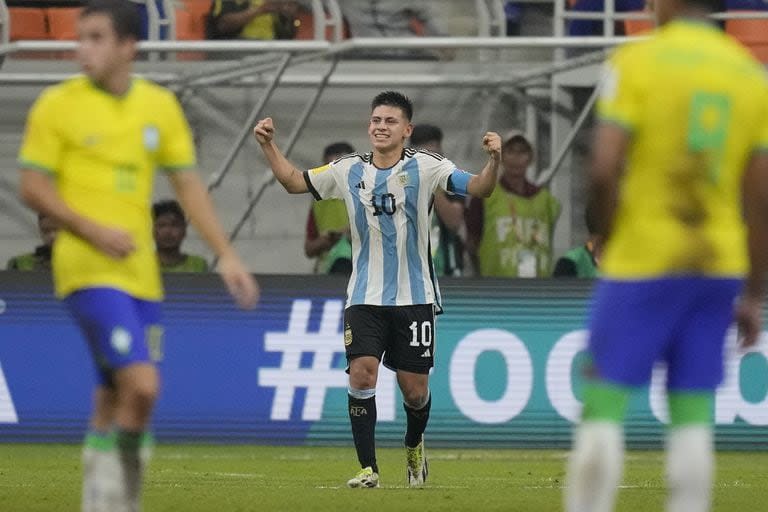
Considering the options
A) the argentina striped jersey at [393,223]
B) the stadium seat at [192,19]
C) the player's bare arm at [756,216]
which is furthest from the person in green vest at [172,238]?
the player's bare arm at [756,216]

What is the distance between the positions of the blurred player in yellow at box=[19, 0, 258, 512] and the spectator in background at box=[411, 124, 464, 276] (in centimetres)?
799

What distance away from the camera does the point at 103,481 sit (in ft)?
22.7

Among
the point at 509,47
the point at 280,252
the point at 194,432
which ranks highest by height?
the point at 509,47

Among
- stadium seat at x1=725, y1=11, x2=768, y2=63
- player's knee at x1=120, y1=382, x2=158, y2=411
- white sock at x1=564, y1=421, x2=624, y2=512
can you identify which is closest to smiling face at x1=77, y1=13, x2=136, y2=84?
player's knee at x1=120, y1=382, x2=158, y2=411

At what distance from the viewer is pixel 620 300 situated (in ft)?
19.6

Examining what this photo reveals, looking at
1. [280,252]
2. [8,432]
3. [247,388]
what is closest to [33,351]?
[8,432]

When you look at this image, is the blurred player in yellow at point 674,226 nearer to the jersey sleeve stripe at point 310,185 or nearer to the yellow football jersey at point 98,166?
the yellow football jersey at point 98,166

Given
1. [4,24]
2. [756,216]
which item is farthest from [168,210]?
[756,216]

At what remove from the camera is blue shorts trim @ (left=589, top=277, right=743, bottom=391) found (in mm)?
5957

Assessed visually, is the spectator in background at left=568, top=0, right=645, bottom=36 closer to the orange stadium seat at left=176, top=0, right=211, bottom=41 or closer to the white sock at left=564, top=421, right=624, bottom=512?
the orange stadium seat at left=176, top=0, right=211, bottom=41

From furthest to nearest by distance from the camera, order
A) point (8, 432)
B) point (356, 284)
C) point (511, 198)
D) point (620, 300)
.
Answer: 1. point (511, 198)
2. point (8, 432)
3. point (356, 284)
4. point (620, 300)

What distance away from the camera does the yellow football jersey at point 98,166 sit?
7.16 m

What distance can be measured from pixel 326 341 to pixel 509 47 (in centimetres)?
283

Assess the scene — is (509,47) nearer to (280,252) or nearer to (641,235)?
(280,252)
